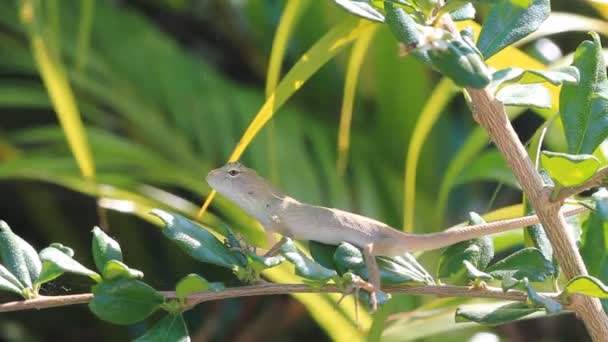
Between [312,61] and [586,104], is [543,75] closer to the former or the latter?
[586,104]

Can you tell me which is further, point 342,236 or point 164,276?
point 164,276

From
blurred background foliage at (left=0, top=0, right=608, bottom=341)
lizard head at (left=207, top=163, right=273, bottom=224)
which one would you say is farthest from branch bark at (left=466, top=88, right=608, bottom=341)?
blurred background foliage at (left=0, top=0, right=608, bottom=341)

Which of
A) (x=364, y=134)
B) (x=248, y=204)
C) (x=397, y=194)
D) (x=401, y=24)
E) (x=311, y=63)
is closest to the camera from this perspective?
(x=401, y=24)

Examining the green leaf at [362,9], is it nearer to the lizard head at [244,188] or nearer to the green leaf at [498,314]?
the green leaf at [498,314]

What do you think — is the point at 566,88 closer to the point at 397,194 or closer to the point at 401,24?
the point at 401,24

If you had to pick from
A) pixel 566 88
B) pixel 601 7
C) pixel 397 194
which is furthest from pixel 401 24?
pixel 397 194

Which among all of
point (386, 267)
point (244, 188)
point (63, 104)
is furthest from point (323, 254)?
point (63, 104)

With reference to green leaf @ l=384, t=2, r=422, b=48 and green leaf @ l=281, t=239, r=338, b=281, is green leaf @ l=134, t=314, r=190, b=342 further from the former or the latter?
green leaf @ l=384, t=2, r=422, b=48
